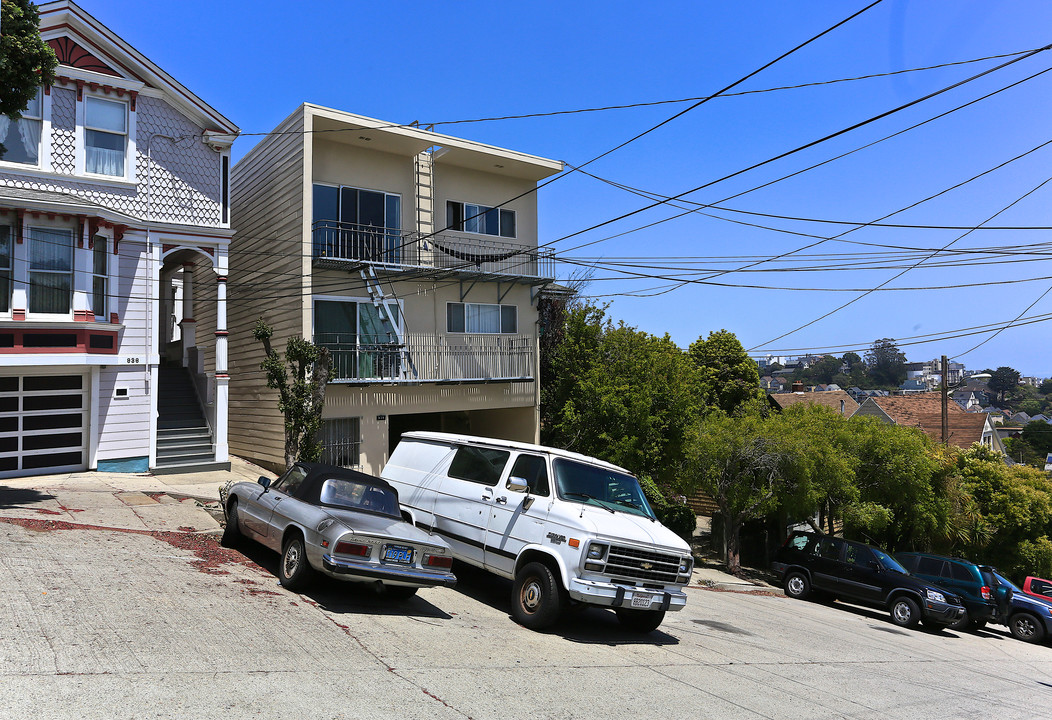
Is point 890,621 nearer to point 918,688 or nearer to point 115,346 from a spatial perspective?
point 918,688

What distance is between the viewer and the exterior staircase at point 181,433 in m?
17.6

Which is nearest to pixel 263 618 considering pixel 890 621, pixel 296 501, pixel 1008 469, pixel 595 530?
pixel 296 501

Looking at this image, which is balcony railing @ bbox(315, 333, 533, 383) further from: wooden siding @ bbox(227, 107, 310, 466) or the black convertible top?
the black convertible top

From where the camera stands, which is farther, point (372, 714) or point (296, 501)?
point (296, 501)

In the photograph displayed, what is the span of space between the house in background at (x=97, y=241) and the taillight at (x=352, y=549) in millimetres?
10632

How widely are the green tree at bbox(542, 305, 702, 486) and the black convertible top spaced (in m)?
11.3

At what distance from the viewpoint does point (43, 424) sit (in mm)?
16141

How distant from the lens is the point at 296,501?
9516mm

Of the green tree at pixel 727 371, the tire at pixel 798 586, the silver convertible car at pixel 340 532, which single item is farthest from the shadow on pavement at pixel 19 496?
the green tree at pixel 727 371

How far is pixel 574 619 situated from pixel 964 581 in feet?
39.6

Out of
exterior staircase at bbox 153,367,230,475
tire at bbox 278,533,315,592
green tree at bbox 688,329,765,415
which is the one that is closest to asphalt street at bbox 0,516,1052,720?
tire at bbox 278,533,315,592

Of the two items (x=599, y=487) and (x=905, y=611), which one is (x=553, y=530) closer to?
(x=599, y=487)

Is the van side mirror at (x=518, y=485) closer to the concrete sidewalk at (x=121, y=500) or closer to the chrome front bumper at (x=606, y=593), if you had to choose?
the chrome front bumper at (x=606, y=593)

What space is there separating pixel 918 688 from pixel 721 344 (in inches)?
902
